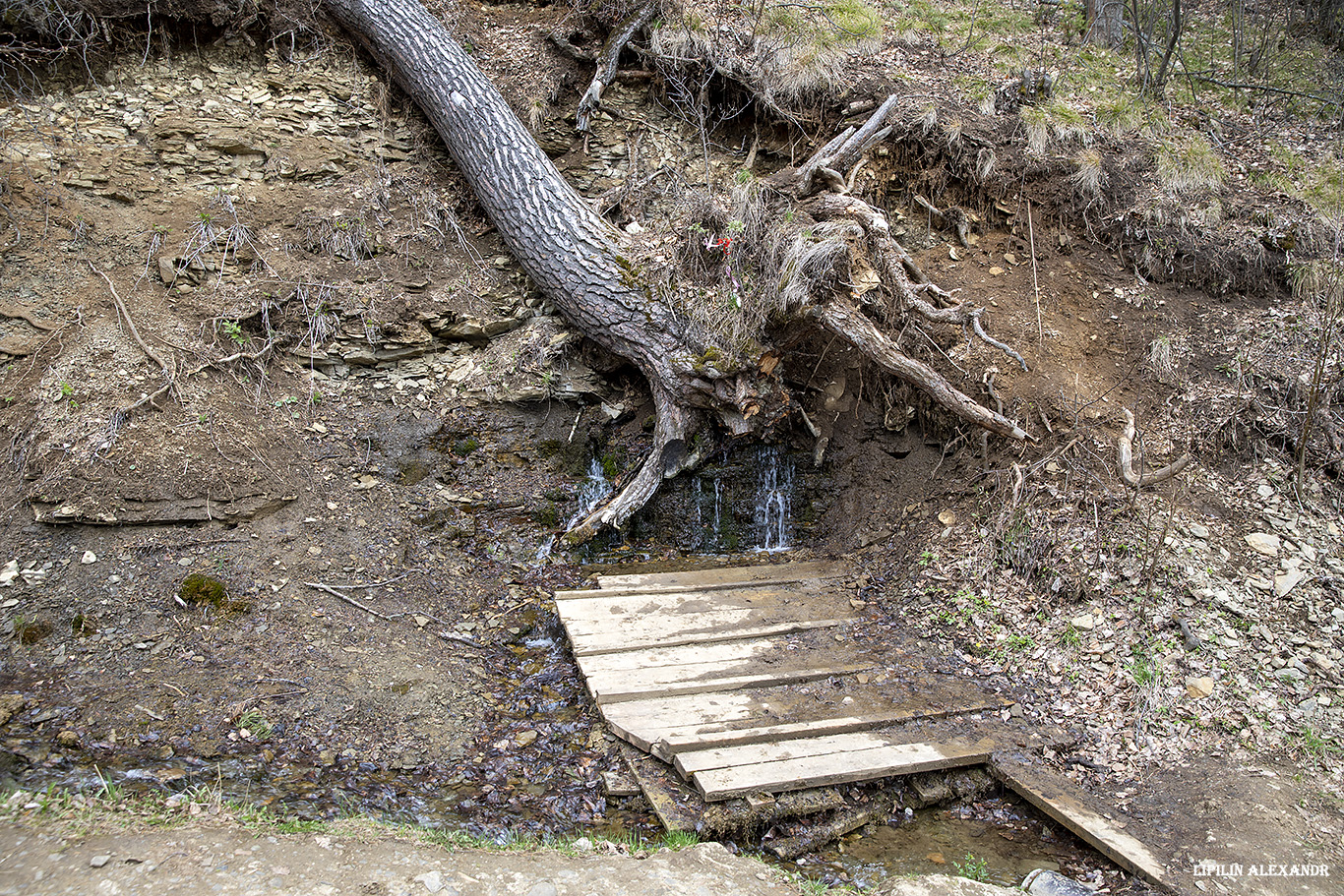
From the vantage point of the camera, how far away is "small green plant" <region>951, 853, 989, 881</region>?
3.15m

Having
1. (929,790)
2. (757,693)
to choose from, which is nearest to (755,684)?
(757,693)

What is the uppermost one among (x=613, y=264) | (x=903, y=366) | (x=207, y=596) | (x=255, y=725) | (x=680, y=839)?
(x=613, y=264)

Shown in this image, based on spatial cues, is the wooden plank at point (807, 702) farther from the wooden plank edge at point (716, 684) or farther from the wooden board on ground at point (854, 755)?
the wooden board on ground at point (854, 755)

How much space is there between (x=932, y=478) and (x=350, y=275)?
16.2ft

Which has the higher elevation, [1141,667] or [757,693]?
[1141,667]

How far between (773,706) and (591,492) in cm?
253

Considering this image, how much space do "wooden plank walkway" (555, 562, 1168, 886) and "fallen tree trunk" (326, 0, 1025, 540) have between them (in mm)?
1143

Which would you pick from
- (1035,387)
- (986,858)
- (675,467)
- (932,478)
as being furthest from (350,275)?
(986,858)

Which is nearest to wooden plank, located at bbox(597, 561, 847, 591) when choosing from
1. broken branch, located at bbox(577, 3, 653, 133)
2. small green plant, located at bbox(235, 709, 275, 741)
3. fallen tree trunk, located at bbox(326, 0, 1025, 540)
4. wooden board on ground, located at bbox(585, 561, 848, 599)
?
wooden board on ground, located at bbox(585, 561, 848, 599)

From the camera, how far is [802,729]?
3809mm

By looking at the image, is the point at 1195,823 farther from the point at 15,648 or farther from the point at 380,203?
the point at 380,203

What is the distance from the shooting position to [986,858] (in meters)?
3.31

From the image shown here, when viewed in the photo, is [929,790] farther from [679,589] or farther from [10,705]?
[10,705]

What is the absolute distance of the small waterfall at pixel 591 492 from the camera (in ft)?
18.9
